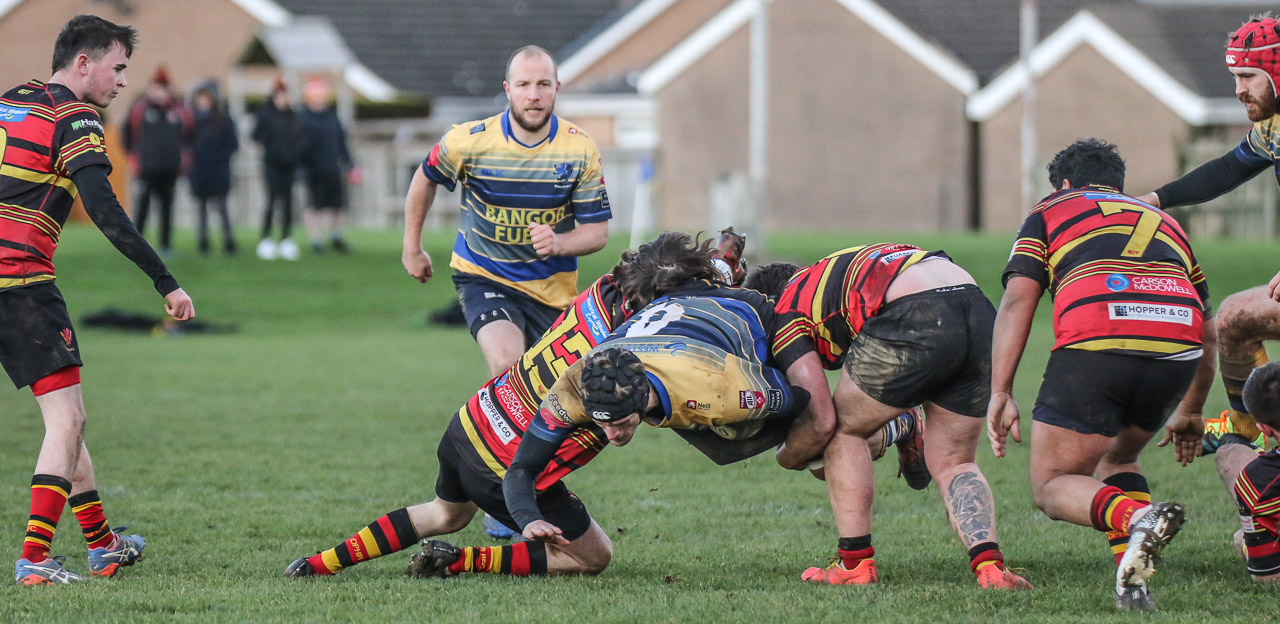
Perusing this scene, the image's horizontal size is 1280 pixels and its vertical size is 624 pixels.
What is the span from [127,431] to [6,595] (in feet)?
14.9

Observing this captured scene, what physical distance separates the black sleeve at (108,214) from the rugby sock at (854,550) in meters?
2.68

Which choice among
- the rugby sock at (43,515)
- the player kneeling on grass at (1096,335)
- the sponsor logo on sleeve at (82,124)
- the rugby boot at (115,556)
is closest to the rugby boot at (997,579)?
the player kneeling on grass at (1096,335)

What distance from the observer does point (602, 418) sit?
4.34m

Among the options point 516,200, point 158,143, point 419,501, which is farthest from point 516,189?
point 158,143

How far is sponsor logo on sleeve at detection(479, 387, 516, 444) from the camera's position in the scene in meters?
5.04

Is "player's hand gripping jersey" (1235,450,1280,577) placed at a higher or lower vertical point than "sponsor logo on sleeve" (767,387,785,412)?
lower

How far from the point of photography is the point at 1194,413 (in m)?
5.46

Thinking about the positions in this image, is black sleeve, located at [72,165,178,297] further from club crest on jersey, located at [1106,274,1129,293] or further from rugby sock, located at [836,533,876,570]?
club crest on jersey, located at [1106,274,1129,293]

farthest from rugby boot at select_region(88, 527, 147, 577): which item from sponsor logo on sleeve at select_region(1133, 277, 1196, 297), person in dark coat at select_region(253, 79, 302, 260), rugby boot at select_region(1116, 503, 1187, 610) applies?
person in dark coat at select_region(253, 79, 302, 260)

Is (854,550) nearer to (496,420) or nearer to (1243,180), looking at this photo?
(496,420)

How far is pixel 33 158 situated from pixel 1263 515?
465 centimetres

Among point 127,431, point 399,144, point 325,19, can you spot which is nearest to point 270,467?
point 127,431

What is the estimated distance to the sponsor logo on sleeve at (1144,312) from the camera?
480 centimetres

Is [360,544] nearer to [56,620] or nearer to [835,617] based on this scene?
[56,620]
